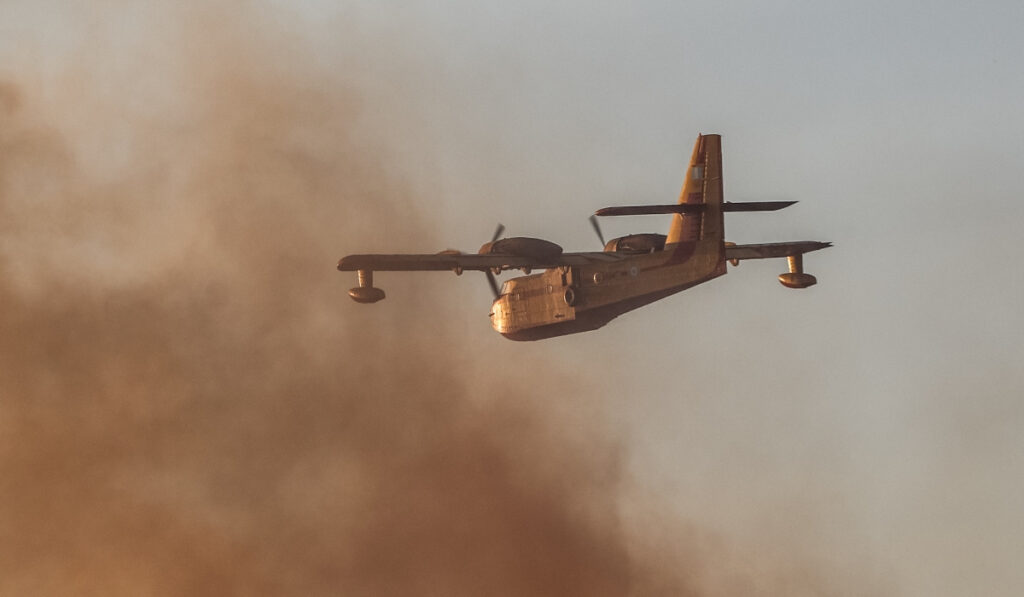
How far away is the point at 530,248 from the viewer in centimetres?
6512

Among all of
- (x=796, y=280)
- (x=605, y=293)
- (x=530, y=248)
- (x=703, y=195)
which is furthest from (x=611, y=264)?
(x=796, y=280)

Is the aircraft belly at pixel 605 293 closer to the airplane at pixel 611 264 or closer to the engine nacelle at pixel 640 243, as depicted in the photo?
the airplane at pixel 611 264

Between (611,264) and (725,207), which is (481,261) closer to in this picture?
(611,264)

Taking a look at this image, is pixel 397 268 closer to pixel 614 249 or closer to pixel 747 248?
pixel 614 249

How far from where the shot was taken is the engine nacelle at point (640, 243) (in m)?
65.6

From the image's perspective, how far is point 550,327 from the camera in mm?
67438

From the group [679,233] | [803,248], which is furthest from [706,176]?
[803,248]

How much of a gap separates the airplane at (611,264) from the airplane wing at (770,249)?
112cm

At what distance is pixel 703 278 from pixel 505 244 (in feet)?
23.9

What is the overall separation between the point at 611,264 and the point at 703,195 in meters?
3.99

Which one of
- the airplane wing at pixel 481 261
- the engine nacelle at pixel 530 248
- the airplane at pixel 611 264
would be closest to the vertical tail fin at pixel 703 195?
the airplane at pixel 611 264

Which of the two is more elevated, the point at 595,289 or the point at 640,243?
the point at 640,243

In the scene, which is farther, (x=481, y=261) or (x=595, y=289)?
(x=481, y=261)

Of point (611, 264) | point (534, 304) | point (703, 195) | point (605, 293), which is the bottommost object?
point (534, 304)
